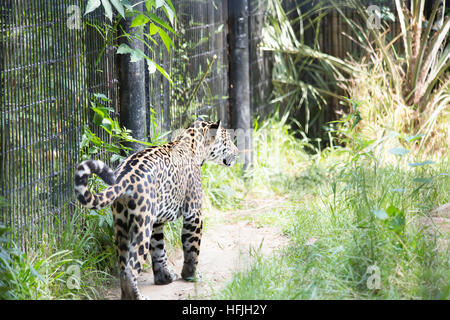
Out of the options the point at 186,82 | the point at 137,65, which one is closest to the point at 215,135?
the point at 137,65

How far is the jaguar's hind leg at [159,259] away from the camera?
5043 millimetres

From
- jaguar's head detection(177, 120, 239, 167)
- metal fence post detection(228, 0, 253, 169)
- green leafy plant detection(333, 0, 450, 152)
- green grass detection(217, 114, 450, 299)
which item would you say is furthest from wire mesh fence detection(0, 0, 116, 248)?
green leafy plant detection(333, 0, 450, 152)

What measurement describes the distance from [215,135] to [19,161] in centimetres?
180

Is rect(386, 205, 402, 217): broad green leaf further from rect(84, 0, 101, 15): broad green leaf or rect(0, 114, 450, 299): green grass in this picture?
rect(84, 0, 101, 15): broad green leaf

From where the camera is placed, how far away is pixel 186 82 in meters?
6.98

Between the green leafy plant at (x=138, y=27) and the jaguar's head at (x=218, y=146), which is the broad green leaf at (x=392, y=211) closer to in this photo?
the jaguar's head at (x=218, y=146)

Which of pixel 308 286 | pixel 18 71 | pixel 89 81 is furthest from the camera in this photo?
pixel 89 81

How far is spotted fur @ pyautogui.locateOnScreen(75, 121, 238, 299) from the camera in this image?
4.21 metres

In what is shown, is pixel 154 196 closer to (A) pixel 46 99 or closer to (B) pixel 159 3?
(A) pixel 46 99

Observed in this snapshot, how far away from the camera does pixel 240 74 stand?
7.96 metres

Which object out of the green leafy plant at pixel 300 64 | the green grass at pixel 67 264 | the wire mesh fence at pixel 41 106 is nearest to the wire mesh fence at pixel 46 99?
the wire mesh fence at pixel 41 106

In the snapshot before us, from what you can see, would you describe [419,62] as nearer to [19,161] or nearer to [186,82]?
[186,82]

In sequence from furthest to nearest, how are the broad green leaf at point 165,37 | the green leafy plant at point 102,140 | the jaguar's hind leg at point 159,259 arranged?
the green leafy plant at point 102,140
the broad green leaf at point 165,37
the jaguar's hind leg at point 159,259

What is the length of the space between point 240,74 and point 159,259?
3512mm
